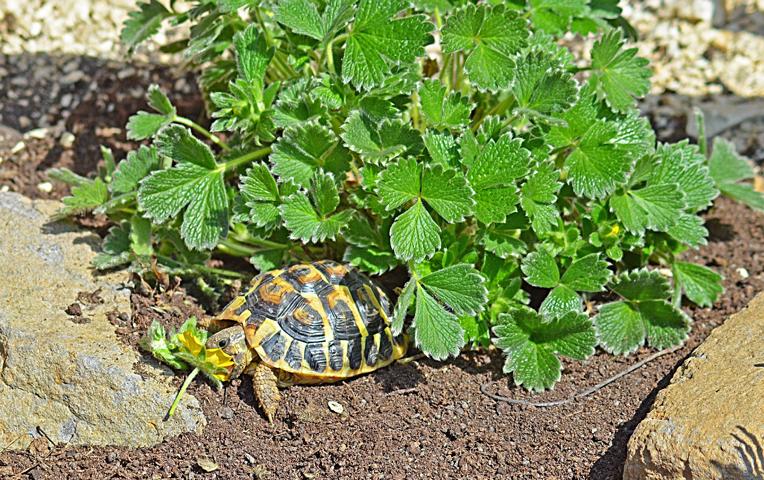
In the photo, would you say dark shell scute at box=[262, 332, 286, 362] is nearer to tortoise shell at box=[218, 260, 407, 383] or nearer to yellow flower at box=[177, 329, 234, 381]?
tortoise shell at box=[218, 260, 407, 383]

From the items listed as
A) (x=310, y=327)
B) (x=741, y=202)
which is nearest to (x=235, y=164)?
(x=310, y=327)

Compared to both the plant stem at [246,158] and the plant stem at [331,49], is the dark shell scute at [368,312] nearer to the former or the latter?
the plant stem at [246,158]

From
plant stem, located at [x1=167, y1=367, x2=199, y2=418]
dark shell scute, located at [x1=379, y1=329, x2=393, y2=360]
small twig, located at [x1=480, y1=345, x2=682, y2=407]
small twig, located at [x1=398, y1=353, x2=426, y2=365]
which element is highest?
plant stem, located at [x1=167, y1=367, x2=199, y2=418]

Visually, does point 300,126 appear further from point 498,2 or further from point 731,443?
point 731,443

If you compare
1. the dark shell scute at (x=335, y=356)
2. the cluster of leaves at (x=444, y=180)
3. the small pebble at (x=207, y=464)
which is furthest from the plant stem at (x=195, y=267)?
the small pebble at (x=207, y=464)

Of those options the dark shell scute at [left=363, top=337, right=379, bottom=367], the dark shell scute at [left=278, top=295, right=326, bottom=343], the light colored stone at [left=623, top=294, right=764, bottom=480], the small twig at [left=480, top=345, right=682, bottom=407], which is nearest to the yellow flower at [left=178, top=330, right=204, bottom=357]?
the dark shell scute at [left=278, top=295, right=326, bottom=343]

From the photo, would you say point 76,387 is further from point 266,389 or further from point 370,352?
point 370,352
